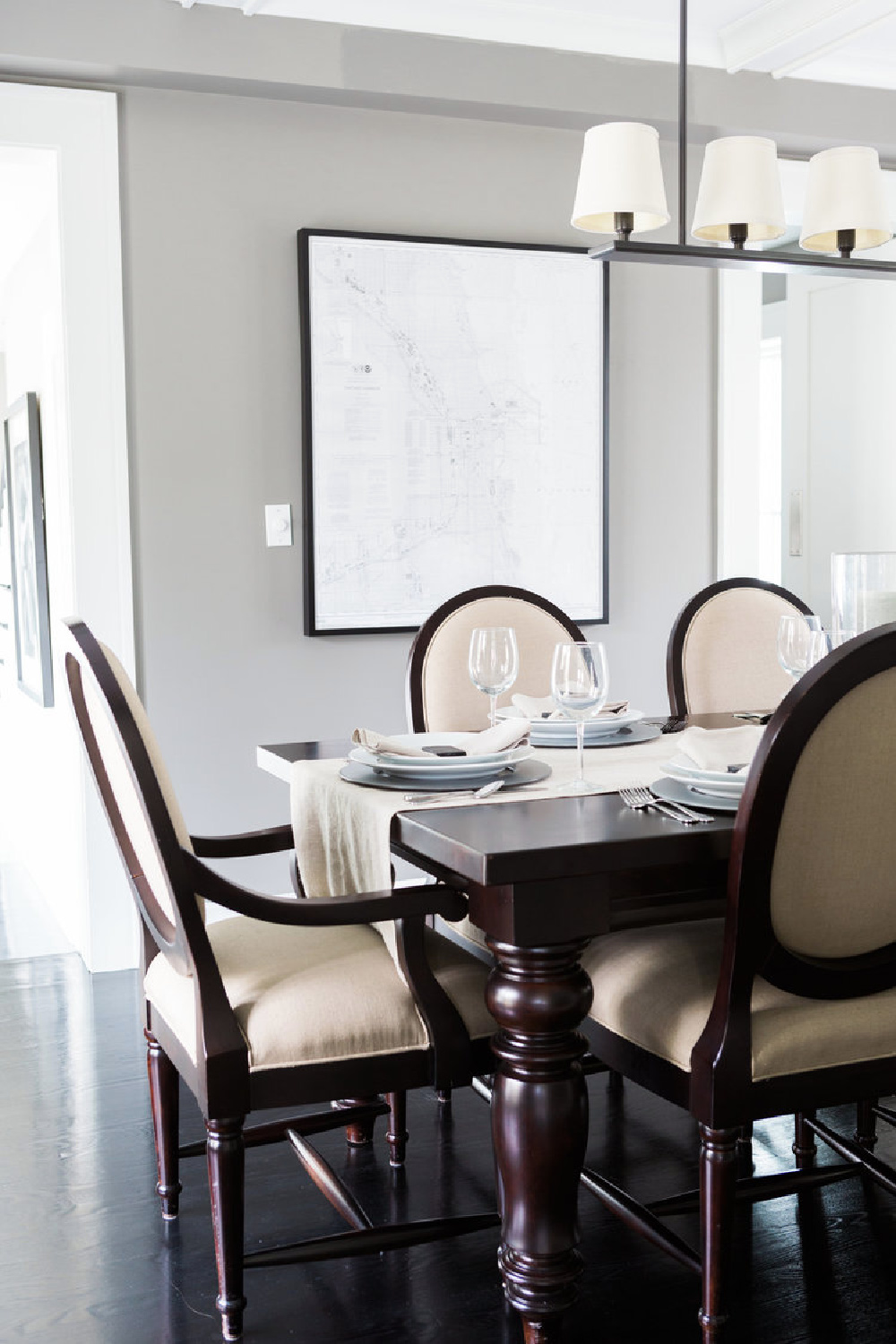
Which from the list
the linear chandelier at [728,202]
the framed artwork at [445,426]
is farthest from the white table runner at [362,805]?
the framed artwork at [445,426]

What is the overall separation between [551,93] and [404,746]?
2.59 m

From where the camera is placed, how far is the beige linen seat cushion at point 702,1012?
1757 mm

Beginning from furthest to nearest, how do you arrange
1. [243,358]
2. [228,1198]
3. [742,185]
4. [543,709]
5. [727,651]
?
1. [243,358]
2. [727,651]
3. [543,709]
4. [742,185]
5. [228,1198]

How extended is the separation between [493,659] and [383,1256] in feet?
3.22

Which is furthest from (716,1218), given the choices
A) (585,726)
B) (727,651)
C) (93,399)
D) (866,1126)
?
(93,399)

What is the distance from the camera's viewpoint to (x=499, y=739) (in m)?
2.30

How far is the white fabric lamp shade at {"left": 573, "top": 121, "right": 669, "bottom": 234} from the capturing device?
260 centimetres

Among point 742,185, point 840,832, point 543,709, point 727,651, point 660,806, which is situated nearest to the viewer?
point 840,832

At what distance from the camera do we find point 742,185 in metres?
2.70

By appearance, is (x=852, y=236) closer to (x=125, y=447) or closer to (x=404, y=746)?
(x=404, y=746)

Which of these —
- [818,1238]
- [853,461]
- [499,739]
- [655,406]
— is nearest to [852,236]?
[499,739]

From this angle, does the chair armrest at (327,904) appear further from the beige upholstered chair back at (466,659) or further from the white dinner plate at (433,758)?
the beige upholstered chair back at (466,659)

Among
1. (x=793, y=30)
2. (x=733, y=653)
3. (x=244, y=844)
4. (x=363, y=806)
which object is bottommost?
(x=244, y=844)

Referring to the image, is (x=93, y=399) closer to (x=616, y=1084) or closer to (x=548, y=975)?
(x=616, y=1084)
